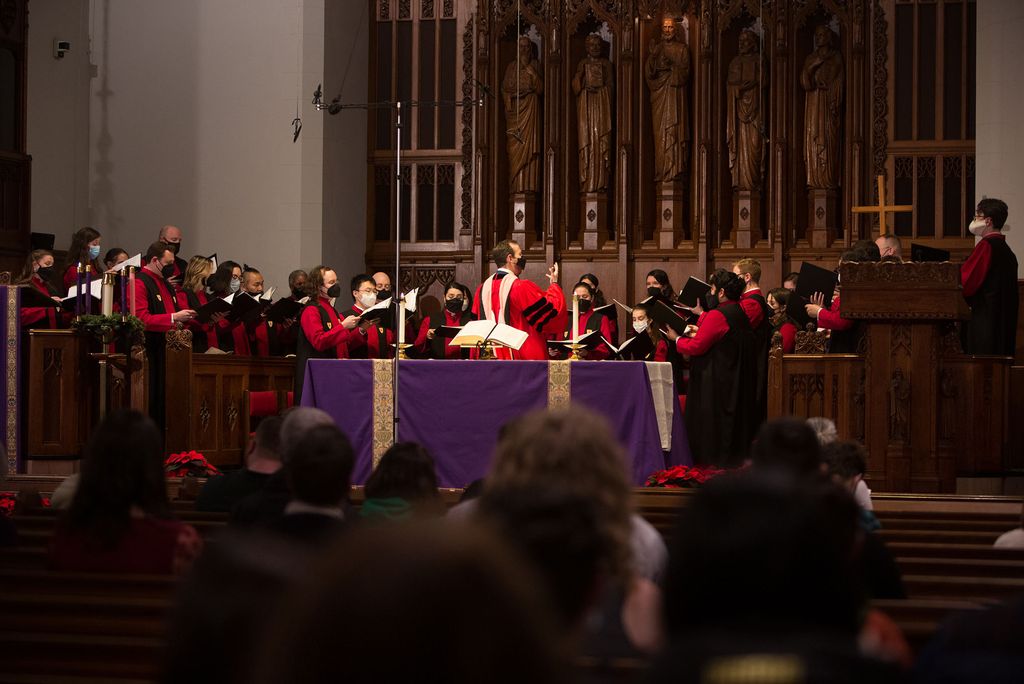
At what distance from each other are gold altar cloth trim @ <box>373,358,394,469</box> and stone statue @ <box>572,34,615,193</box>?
6.55m

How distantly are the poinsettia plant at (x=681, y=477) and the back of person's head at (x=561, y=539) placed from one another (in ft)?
22.9

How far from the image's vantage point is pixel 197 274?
39.8 ft

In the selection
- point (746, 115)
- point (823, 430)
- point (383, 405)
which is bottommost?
point (383, 405)

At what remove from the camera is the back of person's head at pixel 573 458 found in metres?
2.68

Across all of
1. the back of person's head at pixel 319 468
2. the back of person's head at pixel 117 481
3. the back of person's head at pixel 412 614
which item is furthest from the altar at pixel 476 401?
the back of person's head at pixel 412 614

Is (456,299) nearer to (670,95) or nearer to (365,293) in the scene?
(365,293)

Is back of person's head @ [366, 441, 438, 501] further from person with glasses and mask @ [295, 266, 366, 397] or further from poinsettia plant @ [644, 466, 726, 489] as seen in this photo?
person with glasses and mask @ [295, 266, 366, 397]

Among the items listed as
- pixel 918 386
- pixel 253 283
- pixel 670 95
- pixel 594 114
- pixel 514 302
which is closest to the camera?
pixel 918 386

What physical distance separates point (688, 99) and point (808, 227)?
2085mm

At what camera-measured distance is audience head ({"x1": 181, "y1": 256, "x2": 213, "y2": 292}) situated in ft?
39.4

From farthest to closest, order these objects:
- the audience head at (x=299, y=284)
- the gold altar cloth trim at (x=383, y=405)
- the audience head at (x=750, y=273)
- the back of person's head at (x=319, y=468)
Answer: the audience head at (x=299, y=284) → the audience head at (x=750, y=273) → the gold altar cloth trim at (x=383, y=405) → the back of person's head at (x=319, y=468)

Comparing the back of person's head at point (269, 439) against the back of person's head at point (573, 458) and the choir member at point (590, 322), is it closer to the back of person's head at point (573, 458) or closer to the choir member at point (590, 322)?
the back of person's head at point (573, 458)

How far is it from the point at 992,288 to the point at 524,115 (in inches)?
294

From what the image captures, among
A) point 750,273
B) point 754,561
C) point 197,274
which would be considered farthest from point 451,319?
point 754,561
